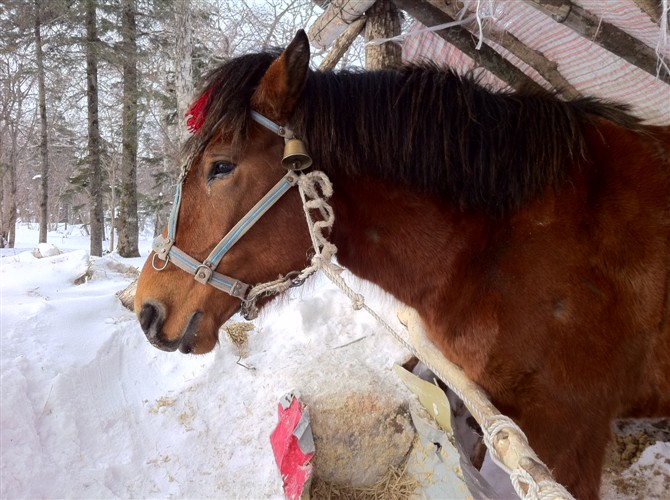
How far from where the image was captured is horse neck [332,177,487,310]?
1.56 m

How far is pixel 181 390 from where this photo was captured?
128 inches

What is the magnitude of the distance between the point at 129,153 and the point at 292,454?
11195 mm

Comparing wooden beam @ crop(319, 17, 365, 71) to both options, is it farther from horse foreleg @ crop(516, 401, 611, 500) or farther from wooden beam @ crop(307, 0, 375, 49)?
horse foreleg @ crop(516, 401, 611, 500)

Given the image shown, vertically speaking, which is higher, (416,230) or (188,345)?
(416,230)

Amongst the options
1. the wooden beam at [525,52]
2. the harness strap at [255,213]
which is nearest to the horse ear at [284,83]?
the harness strap at [255,213]

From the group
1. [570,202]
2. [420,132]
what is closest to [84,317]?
[420,132]

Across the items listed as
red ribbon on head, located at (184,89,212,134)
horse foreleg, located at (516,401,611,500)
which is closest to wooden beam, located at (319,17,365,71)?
red ribbon on head, located at (184,89,212,134)

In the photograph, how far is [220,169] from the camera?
1568 mm

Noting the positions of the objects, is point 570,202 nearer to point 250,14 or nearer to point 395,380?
point 395,380

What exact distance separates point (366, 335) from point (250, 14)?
868cm

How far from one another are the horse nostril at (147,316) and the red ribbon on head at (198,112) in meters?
0.79

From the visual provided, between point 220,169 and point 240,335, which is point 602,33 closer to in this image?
point 220,169

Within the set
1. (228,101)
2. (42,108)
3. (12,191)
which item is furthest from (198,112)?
(12,191)

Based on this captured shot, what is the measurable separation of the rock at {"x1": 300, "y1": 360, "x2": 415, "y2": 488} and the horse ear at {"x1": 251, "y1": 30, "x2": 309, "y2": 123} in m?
1.92
